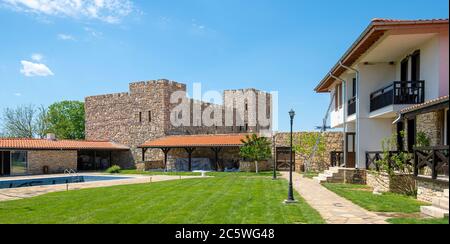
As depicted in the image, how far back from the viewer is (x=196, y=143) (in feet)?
86.3

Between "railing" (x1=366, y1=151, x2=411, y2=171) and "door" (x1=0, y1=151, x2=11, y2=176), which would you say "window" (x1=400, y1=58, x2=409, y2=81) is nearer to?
"railing" (x1=366, y1=151, x2=411, y2=171)

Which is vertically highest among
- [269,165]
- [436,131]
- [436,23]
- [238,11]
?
[238,11]

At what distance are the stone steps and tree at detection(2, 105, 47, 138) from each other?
44.6m

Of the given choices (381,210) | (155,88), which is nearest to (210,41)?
(381,210)

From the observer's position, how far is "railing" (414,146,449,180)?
8258 millimetres

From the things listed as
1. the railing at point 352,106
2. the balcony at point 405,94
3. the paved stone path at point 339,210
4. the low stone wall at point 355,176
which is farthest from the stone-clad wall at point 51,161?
the balcony at point 405,94

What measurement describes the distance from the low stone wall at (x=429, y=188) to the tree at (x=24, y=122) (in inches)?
1712

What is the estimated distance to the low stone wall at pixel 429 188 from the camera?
8247mm

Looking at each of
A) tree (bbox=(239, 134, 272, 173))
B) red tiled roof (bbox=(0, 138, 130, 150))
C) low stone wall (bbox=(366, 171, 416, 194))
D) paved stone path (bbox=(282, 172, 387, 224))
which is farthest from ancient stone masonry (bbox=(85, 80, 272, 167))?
paved stone path (bbox=(282, 172, 387, 224))

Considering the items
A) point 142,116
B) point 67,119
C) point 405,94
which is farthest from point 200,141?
point 67,119

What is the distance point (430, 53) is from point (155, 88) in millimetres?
22760

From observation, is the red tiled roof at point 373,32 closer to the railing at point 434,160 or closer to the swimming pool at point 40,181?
the railing at point 434,160
